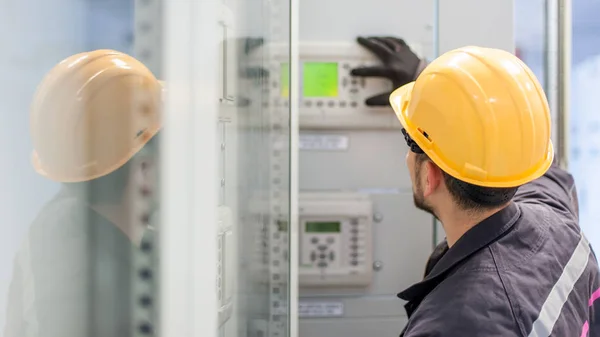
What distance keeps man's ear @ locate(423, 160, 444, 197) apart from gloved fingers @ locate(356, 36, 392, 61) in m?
0.54

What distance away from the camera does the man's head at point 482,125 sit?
940 mm

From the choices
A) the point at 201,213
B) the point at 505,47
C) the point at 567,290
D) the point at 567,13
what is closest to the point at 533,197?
the point at 567,290

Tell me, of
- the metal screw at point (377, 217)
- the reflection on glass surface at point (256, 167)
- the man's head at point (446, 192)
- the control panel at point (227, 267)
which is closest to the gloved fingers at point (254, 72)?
the reflection on glass surface at point (256, 167)

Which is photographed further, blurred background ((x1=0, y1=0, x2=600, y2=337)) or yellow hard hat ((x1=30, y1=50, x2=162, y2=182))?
blurred background ((x1=0, y1=0, x2=600, y2=337))

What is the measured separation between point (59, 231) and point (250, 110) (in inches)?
19.5

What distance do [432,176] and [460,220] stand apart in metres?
0.11

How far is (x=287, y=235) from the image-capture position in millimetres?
1200

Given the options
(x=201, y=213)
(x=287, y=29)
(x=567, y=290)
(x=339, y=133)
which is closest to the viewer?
(x=201, y=213)

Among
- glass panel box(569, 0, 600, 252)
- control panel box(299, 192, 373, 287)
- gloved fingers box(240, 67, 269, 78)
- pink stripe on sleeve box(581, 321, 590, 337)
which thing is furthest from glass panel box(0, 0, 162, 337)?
glass panel box(569, 0, 600, 252)

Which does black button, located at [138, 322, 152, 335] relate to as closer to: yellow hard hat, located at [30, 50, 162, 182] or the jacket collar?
yellow hard hat, located at [30, 50, 162, 182]

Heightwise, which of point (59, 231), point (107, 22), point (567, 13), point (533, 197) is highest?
point (567, 13)

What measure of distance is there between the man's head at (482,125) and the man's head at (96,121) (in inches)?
26.7

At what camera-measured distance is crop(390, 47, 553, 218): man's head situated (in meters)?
0.94

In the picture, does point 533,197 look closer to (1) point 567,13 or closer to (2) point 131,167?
(1) point 567,13
